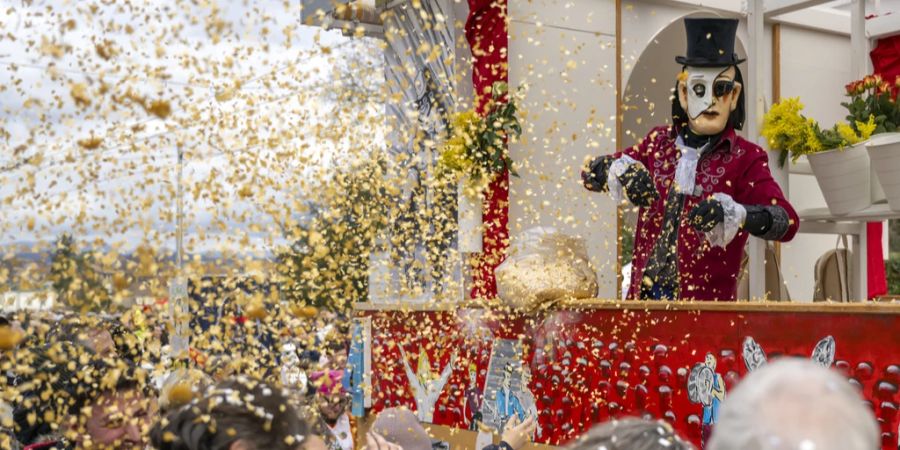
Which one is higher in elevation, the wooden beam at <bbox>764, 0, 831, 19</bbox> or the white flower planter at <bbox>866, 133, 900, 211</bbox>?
the wooden beam at <bbox>764, 0, 831, 19</bbox>

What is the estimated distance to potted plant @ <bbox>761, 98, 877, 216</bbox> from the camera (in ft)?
17.7

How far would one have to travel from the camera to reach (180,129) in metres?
2.65

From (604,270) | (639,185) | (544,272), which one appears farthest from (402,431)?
(604,270)

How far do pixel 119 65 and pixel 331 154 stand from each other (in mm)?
737

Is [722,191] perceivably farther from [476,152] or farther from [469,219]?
[469,219]

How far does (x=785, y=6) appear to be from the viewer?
6.40 metres

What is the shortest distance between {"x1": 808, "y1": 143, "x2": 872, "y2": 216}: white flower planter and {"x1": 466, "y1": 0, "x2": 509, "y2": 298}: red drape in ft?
5.53


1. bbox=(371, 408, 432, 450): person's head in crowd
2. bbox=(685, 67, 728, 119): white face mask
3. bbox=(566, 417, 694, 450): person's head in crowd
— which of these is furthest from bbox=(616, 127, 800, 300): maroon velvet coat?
bbox=(566, 417, 694, 450): person's head in crowd

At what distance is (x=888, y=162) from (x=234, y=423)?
398 centimetres

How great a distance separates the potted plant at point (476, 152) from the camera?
5.84m

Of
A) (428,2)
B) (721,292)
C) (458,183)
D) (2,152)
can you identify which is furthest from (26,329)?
(428,2)

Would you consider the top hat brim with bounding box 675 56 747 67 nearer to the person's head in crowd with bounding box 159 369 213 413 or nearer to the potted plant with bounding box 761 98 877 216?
the potted plant with bounding box 761 98 877 216

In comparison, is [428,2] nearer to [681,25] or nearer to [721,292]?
[681,25]

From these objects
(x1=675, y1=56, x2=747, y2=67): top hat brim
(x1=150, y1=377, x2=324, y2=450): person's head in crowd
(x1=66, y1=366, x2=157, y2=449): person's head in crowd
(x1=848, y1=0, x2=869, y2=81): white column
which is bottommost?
(x1=66, y1=366, x2=157, y2=449): person's head in crowd
